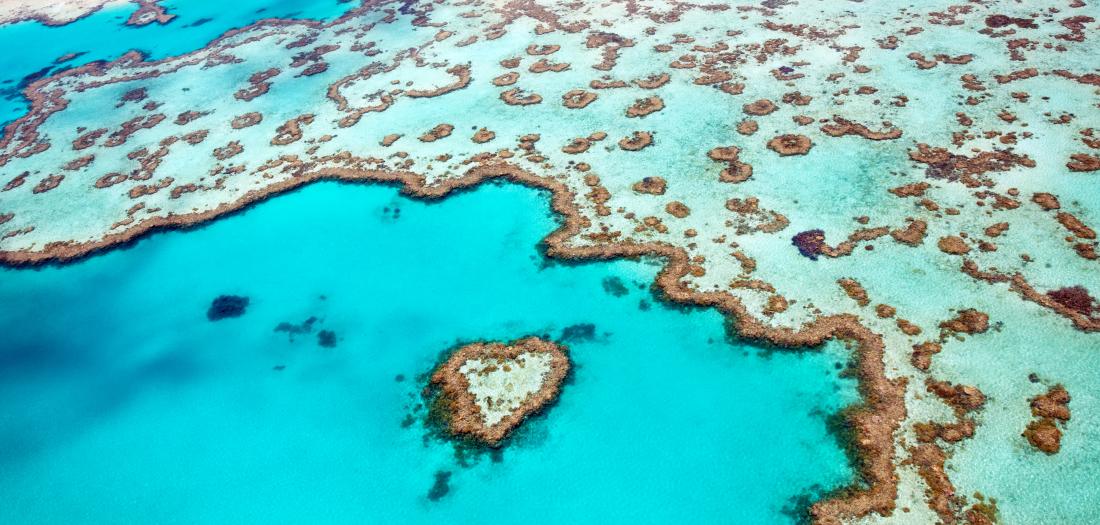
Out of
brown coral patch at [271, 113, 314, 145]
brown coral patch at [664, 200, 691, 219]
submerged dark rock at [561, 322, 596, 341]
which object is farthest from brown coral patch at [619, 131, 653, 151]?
brown coral patch at [271, 113, 314, 145]

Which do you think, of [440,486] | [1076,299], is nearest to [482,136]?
[440,486]

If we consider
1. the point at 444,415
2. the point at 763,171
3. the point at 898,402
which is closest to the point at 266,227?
the point at 444,415

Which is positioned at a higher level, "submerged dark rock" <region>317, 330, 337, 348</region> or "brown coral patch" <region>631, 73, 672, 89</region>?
"brown coral patch" <region>631, 73, 672, 89</region>

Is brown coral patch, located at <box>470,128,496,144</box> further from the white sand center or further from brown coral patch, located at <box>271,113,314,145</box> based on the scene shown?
the white sand center

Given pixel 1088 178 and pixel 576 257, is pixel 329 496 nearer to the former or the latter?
pixel 576 257

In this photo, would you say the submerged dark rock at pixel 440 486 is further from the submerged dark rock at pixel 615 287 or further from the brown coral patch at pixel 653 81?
the brown coral patch at pixel 653 81

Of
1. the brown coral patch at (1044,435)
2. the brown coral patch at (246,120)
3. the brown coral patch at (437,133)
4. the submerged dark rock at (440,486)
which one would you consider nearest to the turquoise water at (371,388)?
the submerged dark rock at (440,486)
